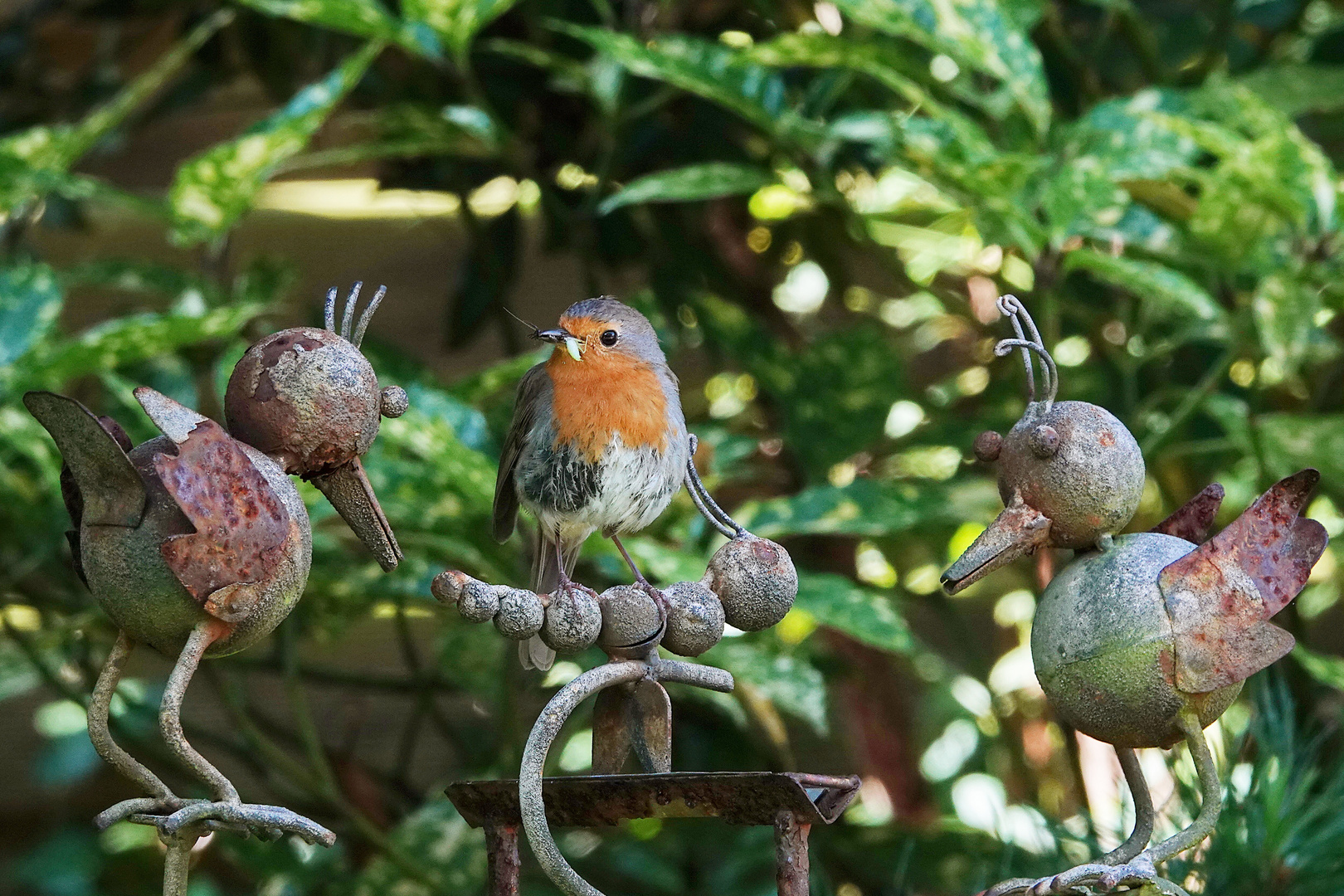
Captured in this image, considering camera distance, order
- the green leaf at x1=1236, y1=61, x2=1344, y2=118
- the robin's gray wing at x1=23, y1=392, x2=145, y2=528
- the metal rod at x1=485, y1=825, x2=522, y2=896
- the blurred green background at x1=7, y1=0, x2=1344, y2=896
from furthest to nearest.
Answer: the green leaf at x1=1236, y1=61, x2=1344, y2=118 < the blurred green background at x1=7, y1=0, x2=1344, y2=896 < the metal rod at x1=485, y1=825, x2=522, y2=896 < the robin's gray wing at x1=23, y1=392, x2=145, y2=528

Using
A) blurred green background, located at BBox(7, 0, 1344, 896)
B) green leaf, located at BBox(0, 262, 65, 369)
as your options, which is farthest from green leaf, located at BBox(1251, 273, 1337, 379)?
green leaf, located at BBox(0, 262, 65, 369)

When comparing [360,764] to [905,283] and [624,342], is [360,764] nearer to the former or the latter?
[905,283]

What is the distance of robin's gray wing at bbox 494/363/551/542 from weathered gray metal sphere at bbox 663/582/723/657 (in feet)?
0.67

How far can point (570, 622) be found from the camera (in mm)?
643

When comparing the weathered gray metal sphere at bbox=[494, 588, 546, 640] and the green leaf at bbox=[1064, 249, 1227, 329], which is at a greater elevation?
the weathered gray metal sphere at bbox=[494, 588, 546, 640]

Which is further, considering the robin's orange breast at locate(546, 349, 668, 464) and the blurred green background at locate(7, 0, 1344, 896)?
the blurred green background at locate(7, 0, 1344, 896)

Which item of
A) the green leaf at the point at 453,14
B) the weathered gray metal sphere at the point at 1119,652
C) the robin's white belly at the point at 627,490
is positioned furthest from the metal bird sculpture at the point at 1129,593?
the green leaf at the point at 453,14

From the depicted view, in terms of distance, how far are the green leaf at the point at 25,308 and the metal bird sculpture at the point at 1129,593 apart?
819 mm

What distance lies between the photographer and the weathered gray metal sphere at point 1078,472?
2.18 ft

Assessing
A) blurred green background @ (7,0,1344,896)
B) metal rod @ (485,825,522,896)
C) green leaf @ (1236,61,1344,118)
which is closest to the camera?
metal rod @ (485,825,522,896)

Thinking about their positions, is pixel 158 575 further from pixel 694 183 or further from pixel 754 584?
pixel 694 183

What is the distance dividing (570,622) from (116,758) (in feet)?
0.67

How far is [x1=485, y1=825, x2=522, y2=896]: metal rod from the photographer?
0.68 metres

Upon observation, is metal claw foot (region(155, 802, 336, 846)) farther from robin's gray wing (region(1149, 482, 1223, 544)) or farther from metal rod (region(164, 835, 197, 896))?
robin's gray wing (region(1149, 482, 1223, 544))
